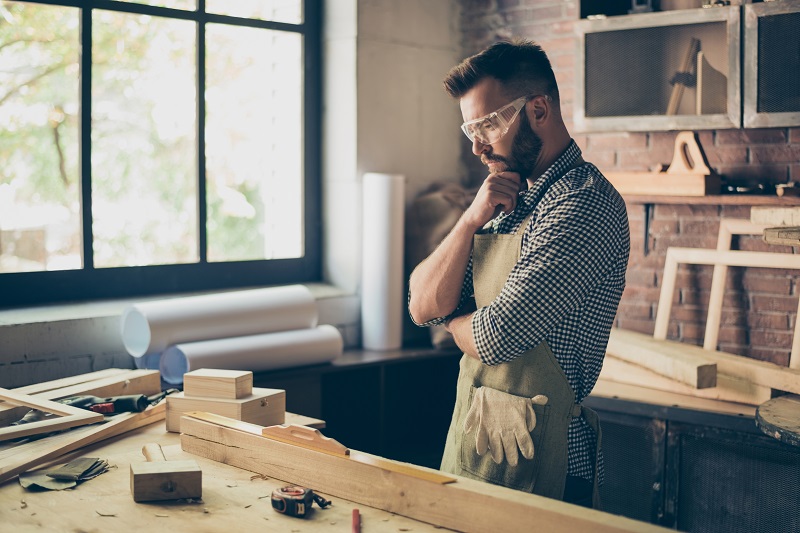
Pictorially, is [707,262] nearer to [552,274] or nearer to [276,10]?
[552,274]

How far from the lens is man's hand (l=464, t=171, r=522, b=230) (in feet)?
7.53

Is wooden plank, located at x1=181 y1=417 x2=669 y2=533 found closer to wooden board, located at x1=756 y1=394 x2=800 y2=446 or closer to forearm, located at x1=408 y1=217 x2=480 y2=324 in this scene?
forearm, located at x1=408 y1=217 x2=480 y2=324

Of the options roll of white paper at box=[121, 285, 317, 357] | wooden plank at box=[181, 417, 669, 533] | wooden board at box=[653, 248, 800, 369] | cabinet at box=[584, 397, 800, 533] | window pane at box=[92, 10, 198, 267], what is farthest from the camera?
window pane at box=[92, 10, 198, 267]

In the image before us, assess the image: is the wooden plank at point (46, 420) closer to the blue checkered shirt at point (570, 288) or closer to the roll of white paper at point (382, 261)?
the blue checkered shirt at point (570, 288)

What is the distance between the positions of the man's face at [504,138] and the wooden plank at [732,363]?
5.45 feet

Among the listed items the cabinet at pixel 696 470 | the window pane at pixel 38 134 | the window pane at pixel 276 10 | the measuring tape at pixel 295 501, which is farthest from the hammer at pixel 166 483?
the window pane at pixel 276 10

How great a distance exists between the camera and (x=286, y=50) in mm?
4723

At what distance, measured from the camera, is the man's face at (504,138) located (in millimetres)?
2307

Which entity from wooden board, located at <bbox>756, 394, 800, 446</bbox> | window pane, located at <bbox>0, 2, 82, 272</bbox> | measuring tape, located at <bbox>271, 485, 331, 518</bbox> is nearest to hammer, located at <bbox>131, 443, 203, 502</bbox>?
measuring tape, located at <bbox>271, 485, 331, 518</bbox>

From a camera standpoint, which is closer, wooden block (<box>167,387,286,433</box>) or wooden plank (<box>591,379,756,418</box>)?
wooden block (<box>167,387,286,433</box>)

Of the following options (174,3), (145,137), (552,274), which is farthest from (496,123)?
(145,137)

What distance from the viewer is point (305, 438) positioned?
2.07 metres

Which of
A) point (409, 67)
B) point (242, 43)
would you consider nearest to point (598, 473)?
point (409, 67)

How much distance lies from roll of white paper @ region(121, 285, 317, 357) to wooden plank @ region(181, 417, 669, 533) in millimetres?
1364
